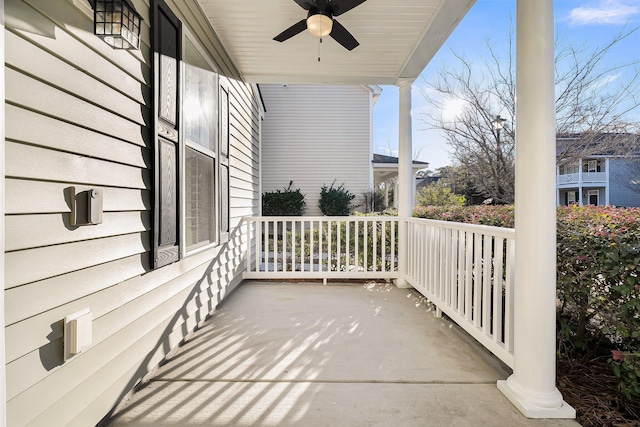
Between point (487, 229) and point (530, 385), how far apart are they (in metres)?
0.95

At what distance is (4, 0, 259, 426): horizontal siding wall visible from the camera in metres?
1.10

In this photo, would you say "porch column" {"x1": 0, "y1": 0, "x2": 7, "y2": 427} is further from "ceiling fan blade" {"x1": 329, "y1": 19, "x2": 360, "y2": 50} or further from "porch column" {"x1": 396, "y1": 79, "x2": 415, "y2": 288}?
"porch column" {"x1": 396, "y1": 79, "x2": 415, "y2": 288}

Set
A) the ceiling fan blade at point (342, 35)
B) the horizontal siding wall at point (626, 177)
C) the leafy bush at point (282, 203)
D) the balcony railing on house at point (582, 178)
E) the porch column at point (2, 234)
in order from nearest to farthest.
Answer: the porch column at point (2, 234) < the ceiling fan blade at point (342, 35) < the horizontal siding wall at point (626, 177) < the leafy bush at point (282, 203) < the balcony railing on house at point (582, 178)

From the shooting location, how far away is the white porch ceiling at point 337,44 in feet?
8.95

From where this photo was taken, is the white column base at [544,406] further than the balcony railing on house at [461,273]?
No

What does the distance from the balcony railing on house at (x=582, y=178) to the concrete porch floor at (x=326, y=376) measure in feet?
50.0

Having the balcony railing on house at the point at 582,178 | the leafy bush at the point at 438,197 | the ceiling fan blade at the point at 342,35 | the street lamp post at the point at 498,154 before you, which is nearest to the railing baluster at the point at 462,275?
the ceiling fan blade at the point at 342,35

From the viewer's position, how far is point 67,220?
1.32 meters

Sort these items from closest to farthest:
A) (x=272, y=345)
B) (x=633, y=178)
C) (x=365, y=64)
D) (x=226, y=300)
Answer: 1. (x=272, y=345)
2. (x=226, y=300)
3. (x=365, y=64)
4. (x=633, y=178)

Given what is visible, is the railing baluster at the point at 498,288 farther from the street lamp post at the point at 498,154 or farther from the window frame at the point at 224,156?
the street lamp post at the point at 498,154

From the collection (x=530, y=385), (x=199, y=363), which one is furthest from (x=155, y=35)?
(x=530, y=385)

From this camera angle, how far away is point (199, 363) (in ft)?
7.03

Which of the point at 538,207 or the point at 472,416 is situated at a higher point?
the point at 538,207

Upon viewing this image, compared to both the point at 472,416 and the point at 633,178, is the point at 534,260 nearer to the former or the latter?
the point at 472,416
